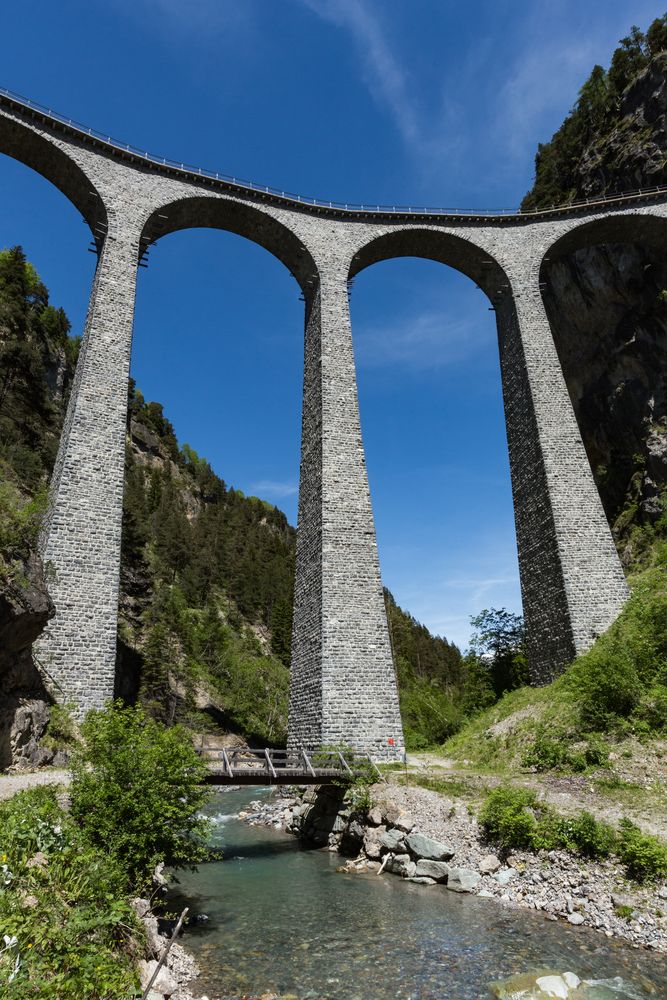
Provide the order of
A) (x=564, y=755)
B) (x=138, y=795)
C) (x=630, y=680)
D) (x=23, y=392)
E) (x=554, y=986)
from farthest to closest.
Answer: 1. (x=23, y=392)
2. (x=630, y=680)
3. (x=564, y=755)
4. (x=138, y=795)
5. (x=554, y=986)

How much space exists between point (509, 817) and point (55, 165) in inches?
867

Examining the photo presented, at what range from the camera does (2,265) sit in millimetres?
30094

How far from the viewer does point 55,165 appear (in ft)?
64.1

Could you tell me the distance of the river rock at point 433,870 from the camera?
31.0 ft

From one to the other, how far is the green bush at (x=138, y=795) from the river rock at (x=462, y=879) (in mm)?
3821

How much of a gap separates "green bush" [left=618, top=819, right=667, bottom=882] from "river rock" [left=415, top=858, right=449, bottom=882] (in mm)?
2924

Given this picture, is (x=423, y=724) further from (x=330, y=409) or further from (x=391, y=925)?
(x=391, y=925)

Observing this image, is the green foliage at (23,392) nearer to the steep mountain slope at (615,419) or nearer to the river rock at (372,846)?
the river rock at (372,846)

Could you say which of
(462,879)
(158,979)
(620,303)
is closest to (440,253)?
(620,303)

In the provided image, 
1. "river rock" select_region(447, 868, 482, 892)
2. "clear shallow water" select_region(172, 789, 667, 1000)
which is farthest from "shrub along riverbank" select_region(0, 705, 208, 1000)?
"river rock" select_region(447, 868, 482, 892)

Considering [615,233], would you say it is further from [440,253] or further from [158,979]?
[158,979]

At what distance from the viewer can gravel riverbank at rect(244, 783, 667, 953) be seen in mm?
7000

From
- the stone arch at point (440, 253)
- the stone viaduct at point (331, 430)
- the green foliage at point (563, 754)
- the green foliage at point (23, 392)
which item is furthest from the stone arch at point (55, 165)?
the green foliage at point (563, 754)

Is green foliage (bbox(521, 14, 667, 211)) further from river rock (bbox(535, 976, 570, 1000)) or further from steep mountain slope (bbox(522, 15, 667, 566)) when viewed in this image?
river rock (bbox(535, 976, 570, 1000))
